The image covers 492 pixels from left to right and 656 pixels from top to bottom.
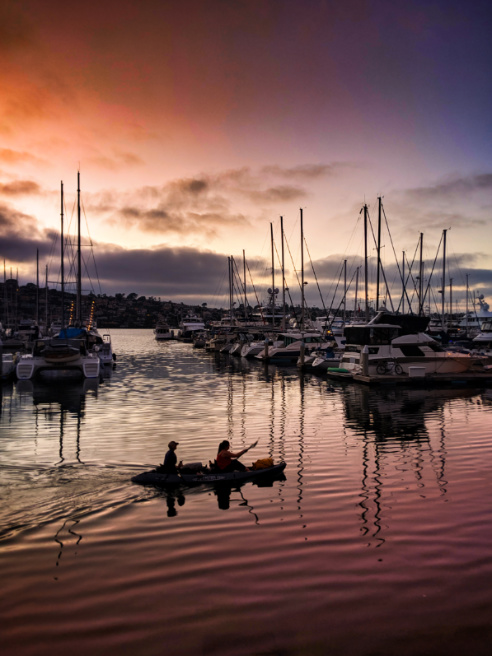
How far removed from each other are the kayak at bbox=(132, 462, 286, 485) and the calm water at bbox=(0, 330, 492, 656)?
1.08ft

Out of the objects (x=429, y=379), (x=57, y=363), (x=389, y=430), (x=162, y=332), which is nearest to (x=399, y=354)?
(x=429, y=379)

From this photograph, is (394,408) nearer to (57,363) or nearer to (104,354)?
(57,363)

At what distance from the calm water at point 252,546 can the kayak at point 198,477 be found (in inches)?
13.0

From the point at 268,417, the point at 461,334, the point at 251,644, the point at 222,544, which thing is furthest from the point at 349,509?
the point at 461,334

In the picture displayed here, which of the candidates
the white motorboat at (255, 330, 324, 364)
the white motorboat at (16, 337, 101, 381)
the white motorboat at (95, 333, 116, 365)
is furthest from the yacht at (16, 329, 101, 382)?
the white motorboat at (255, 330, 324, 364)

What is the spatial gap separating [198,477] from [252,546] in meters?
4.07

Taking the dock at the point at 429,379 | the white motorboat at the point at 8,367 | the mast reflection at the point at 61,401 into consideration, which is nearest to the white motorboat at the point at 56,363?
the mast reflection at the point at 61,401

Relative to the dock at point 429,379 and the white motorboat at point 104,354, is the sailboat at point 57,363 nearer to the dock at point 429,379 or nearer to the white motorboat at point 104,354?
the white motorboat at point 104,354

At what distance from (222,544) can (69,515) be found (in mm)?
3556

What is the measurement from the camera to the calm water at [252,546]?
6906mm

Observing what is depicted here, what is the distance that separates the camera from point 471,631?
6.93 meters

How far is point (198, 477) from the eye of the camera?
13.5 meters

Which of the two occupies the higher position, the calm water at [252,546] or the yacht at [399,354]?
the yacht at [399,354]

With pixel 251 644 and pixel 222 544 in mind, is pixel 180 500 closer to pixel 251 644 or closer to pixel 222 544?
pixel 222 544
